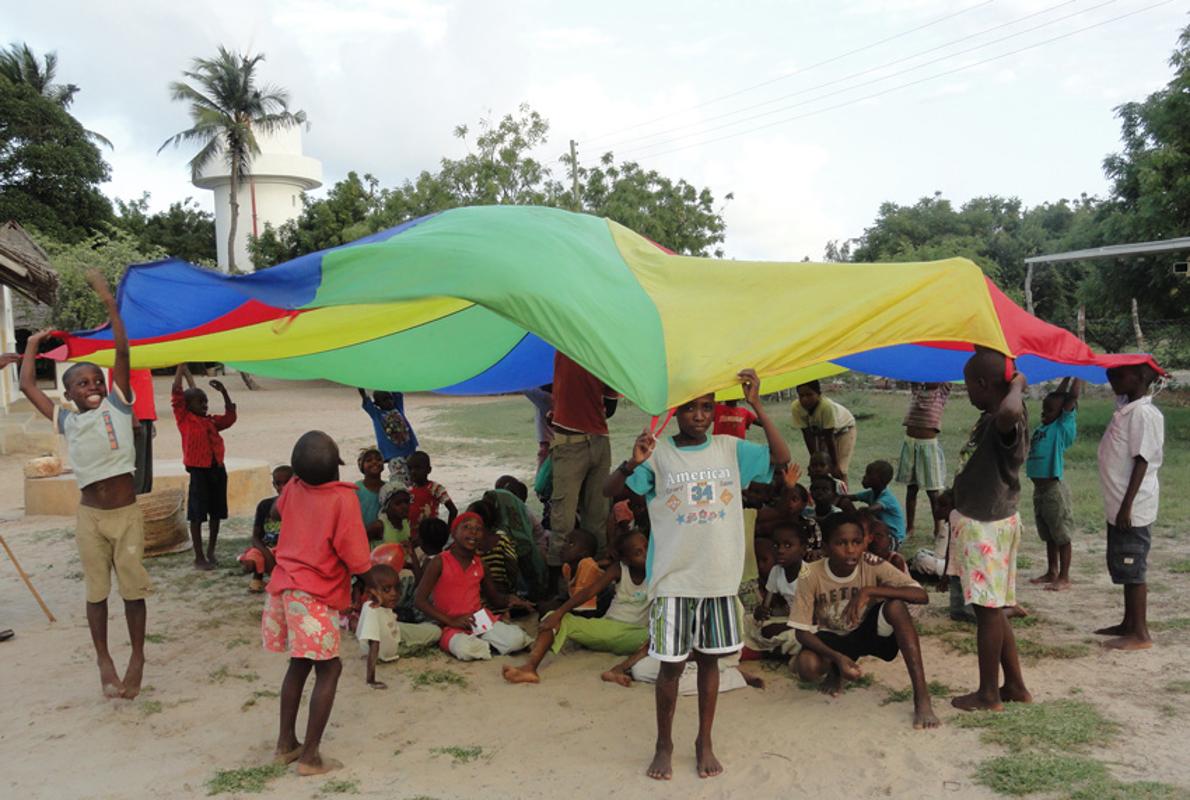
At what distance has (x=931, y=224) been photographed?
105 ft

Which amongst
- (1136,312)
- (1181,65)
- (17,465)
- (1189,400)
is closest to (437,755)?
(17,465)

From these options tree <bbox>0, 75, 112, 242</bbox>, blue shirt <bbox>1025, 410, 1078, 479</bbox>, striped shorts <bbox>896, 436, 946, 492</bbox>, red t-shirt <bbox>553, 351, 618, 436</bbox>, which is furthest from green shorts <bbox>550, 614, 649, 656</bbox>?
tree <bbox>0, 75, 112, 242</bbox>

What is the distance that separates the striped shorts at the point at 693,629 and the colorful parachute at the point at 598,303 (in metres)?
0.75

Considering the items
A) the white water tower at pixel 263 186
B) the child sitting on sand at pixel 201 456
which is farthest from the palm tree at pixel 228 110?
the child sitting on sand at pixel 201 456

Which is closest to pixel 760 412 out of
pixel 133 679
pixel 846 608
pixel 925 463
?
pixel 846 608

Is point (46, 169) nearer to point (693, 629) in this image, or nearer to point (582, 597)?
point (582, 597)

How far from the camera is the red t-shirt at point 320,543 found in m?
3.33

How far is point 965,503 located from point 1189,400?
17.0 metres

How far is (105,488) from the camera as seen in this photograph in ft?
13.4

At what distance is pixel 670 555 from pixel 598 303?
1.05 meters

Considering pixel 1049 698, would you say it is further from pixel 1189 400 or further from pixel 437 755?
pixel 1189 400

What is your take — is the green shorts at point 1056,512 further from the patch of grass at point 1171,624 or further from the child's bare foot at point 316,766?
the child's bare foot at point 316,766

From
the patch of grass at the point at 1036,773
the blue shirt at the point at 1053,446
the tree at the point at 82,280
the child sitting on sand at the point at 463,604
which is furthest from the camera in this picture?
the tree at the point at 82,280

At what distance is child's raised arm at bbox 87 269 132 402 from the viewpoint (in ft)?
12.9
